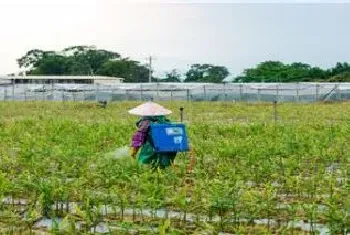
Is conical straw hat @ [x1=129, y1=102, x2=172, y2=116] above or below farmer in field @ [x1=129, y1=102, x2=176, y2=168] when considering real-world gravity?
above

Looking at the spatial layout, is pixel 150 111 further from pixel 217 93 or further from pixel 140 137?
pixel 217 93

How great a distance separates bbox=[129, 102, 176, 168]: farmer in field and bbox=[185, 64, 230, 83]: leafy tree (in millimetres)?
60682

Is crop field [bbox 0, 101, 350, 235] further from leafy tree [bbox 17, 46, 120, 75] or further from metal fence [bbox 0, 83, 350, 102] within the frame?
leafy tree [bbox 17, 46, 120, 75]

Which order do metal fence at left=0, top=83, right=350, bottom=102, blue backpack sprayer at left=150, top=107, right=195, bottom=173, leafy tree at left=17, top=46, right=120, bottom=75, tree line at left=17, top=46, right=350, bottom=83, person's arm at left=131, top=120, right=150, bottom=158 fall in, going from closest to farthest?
blue backpack sprayer at left=150, top=107, right=195, bottom=173
person's arm at left=131, top=120, right=150, bottom=158
metal fence at left=0, top=83, right=350, bottom=102
tree line at left=17, top=46, right=350, bottom=83
leafy tree at left=17, top=46, right=120, bottom=75

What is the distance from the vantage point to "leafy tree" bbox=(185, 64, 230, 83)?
67.7 meters

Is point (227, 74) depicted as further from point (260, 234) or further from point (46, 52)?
point (260, 234)

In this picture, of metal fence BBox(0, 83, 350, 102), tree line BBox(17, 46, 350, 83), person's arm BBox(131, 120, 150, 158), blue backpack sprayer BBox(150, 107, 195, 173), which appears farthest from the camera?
tree line BBox(17, 46, 350, 83)

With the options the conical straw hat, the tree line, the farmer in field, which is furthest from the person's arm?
the tree line

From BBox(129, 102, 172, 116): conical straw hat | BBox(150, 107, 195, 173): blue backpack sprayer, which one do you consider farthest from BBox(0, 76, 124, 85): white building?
BBox(150, 107, 195, 173): blue backpack sprayer

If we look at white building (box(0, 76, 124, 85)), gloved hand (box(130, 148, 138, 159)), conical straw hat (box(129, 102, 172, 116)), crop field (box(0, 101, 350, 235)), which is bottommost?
crop field (box(0, 101, 350, 235))

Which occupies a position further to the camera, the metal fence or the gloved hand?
the metal fence

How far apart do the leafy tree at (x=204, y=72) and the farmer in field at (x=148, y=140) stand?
6068cm

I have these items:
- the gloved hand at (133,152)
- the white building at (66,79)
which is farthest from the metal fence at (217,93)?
the gloved hand at (133,152)

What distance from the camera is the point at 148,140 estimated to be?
21.2 feet
